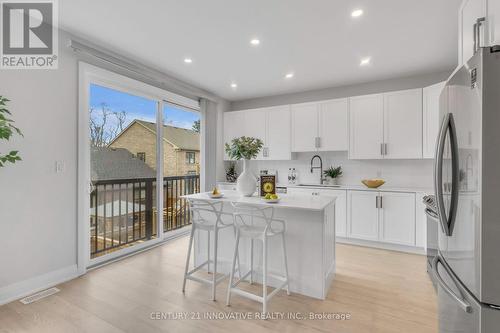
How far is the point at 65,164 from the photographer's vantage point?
9.22 ft

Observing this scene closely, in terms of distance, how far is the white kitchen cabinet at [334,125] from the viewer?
4.36 metres

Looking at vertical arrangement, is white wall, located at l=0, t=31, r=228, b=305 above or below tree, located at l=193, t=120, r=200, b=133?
below

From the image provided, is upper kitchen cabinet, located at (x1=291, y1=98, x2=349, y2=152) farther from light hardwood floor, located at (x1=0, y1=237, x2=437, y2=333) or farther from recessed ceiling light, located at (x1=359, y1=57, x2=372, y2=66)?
light hardwood floor, located at (x1=0, y1=237, x2=437, y2=333)

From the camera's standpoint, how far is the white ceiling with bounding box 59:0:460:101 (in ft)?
7.58

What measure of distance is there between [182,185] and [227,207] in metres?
2.11

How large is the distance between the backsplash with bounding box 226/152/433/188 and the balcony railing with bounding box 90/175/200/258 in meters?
2.20

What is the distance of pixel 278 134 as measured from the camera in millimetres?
4969

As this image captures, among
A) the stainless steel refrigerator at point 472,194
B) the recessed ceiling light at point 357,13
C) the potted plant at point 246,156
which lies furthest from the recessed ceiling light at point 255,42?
the stainless steel refrigerator at point 472,194

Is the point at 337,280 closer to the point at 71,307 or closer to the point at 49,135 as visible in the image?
the point at 71,307

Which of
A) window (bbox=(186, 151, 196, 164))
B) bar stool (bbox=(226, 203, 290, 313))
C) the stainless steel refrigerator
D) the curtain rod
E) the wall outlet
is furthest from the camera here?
window (bbox=(186, 151, 196, 164))

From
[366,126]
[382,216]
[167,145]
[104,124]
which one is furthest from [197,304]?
[366,126]

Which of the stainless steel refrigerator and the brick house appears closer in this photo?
the stainless steel refrigerator

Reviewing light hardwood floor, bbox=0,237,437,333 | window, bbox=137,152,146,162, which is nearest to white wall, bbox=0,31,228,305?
light hardwood floor, bbox=0,237,437,333
